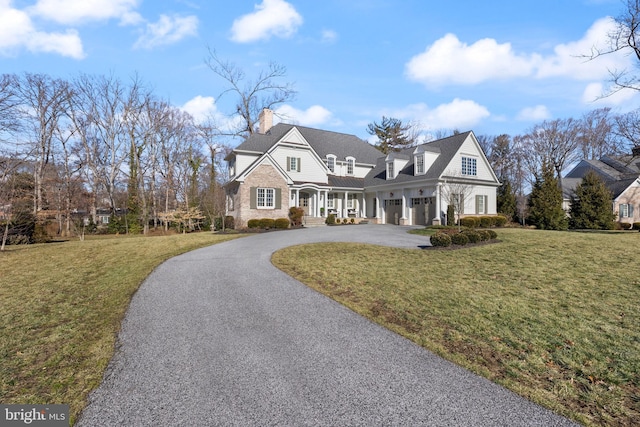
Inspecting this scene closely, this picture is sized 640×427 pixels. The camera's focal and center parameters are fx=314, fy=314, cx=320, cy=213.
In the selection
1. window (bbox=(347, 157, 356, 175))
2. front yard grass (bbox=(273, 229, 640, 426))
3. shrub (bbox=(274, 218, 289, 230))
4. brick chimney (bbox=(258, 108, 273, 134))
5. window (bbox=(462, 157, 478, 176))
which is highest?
brick chimney (bbox=(258, 108, 273, 134))

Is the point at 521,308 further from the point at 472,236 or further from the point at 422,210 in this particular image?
the point at 422,210

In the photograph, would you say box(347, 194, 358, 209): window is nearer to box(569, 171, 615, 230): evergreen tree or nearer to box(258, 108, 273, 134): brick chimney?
box(258, 108, 273, 134): brick chimney

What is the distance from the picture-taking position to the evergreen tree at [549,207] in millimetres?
20484

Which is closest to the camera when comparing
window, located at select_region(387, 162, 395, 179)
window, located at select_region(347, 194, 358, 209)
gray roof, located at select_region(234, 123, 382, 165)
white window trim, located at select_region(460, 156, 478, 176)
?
white window trim, located at select_region(460, 156, 478, 176)

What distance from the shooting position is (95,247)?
46.8ft

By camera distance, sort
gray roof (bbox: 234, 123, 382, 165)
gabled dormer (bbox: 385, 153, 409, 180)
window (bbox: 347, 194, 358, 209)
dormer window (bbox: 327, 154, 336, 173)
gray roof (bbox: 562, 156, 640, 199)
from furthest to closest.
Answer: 1. gray roof (bbox: 562, 156, 640, 199)
2. window (bbox: 347, 194, 358, 209)
3. dormer window (bbox: 327, 154, 336, 173)
4. gray roof (bbox: 234, 123, 382, 165)
5. gabled dormer (bbox: 385, 153, 409, 180)

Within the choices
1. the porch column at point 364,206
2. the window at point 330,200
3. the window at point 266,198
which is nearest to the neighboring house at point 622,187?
the porch column at point 364,206

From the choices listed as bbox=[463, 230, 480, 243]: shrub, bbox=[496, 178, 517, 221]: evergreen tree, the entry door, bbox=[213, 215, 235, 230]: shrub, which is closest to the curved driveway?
bbox=[463, 230, 480, 243]: shrub

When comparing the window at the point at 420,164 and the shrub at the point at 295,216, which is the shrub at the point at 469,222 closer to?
the window at the point at 420,164

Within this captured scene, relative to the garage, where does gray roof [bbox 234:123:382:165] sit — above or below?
above

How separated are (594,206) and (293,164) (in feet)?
71.6

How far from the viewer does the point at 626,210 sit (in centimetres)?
3117

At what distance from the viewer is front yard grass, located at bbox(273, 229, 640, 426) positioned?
11.1 ft

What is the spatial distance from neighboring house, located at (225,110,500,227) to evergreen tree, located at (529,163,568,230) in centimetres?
400
